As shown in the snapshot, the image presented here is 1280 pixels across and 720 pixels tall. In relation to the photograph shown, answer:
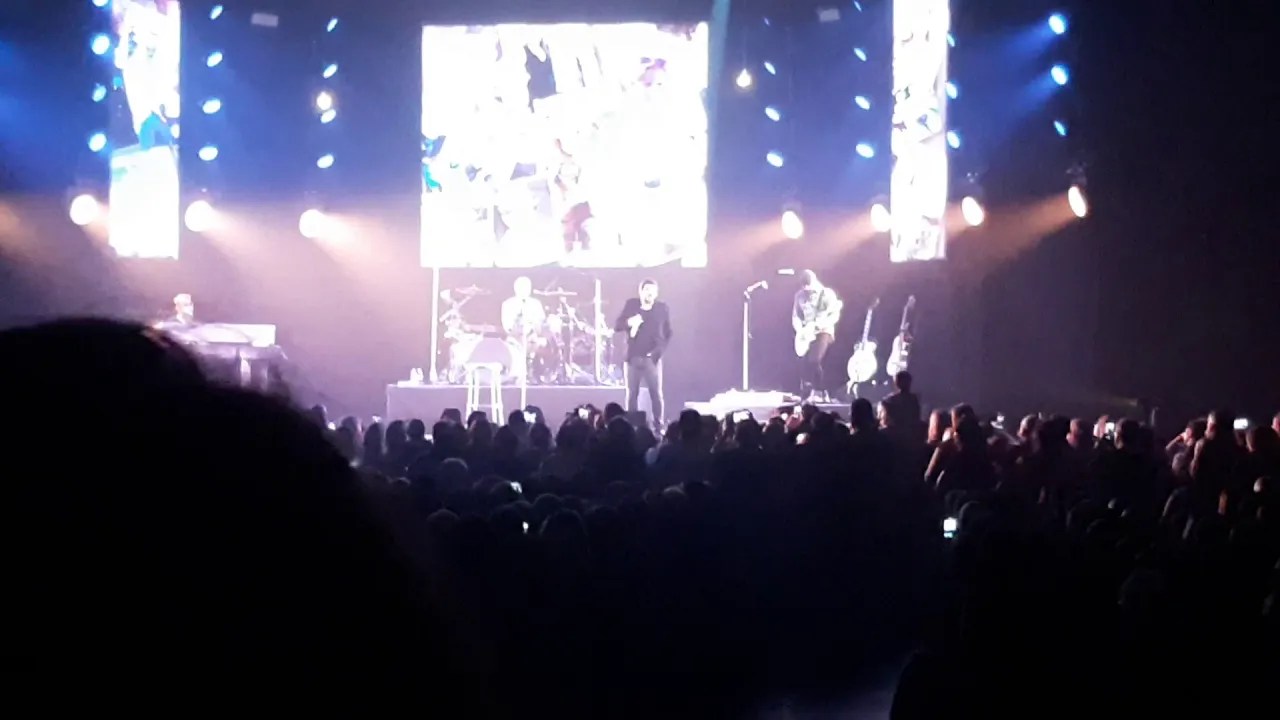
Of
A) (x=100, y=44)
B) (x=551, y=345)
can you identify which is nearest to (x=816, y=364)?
(x=551, y=345)

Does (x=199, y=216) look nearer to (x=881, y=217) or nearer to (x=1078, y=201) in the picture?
(x=881, y=217)

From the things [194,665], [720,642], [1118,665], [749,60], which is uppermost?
[749,60]

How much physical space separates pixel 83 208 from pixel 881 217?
30.0 ft

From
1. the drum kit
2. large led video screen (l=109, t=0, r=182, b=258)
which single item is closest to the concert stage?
the drum kit

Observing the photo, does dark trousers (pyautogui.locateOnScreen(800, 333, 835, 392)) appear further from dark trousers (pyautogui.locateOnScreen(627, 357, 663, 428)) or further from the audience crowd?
the audience crowd

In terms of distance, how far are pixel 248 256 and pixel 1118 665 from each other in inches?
Answer: 510

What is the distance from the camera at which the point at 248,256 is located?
45.8ft

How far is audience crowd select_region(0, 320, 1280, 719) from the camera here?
1.78 ft

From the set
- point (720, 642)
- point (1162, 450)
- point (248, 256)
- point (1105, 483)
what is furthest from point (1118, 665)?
point (248, 256)

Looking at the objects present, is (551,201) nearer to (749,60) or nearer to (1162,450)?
(749,60)

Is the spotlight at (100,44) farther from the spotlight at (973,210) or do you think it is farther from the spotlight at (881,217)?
the spotlight at (973,210)

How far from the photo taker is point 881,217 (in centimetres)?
1327

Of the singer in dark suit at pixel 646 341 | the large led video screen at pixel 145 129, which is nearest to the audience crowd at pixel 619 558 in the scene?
the singer in dark suit at pixel 646 341

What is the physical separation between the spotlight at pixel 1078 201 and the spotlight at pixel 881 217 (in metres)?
2.37
